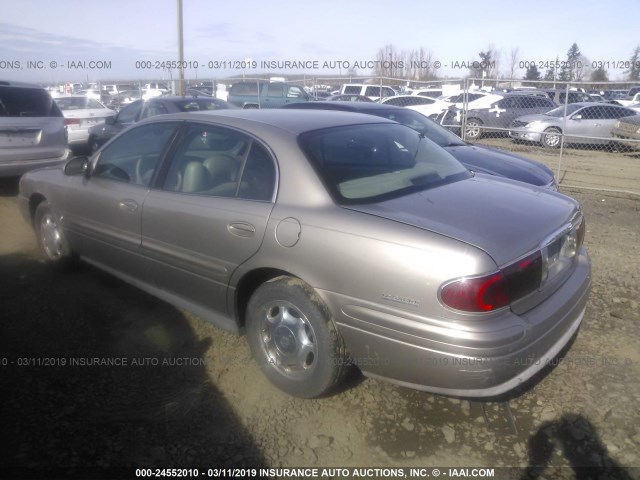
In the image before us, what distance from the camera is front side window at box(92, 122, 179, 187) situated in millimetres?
→ 3963

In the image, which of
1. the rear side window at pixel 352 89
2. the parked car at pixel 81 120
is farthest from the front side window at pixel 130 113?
the rear side window at pixel 352 89

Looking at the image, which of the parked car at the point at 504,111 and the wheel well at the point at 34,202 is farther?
the parked car at the point at 504,111

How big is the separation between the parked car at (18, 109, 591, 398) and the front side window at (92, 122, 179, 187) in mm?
16

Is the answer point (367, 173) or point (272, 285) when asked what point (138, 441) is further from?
point (367, 173)

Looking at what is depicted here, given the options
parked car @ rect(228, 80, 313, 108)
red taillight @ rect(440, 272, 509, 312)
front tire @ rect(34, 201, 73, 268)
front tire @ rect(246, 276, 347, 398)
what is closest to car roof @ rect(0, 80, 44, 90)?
front tire @ rect(34, 201, 73, 268)

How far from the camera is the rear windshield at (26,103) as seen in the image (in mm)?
7887

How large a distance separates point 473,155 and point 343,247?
419cm

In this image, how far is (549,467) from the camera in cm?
260

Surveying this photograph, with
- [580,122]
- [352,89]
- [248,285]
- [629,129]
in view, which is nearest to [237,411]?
[248,285]

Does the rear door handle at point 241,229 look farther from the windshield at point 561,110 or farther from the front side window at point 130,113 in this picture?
the windshield at point 561,110

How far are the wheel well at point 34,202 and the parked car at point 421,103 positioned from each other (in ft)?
50.6

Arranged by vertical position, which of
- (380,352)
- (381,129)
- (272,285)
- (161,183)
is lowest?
(380,352)

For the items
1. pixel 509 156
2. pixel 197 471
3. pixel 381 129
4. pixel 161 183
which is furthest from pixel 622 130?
pixel 197 471

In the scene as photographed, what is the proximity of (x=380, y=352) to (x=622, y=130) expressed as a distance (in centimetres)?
1393
